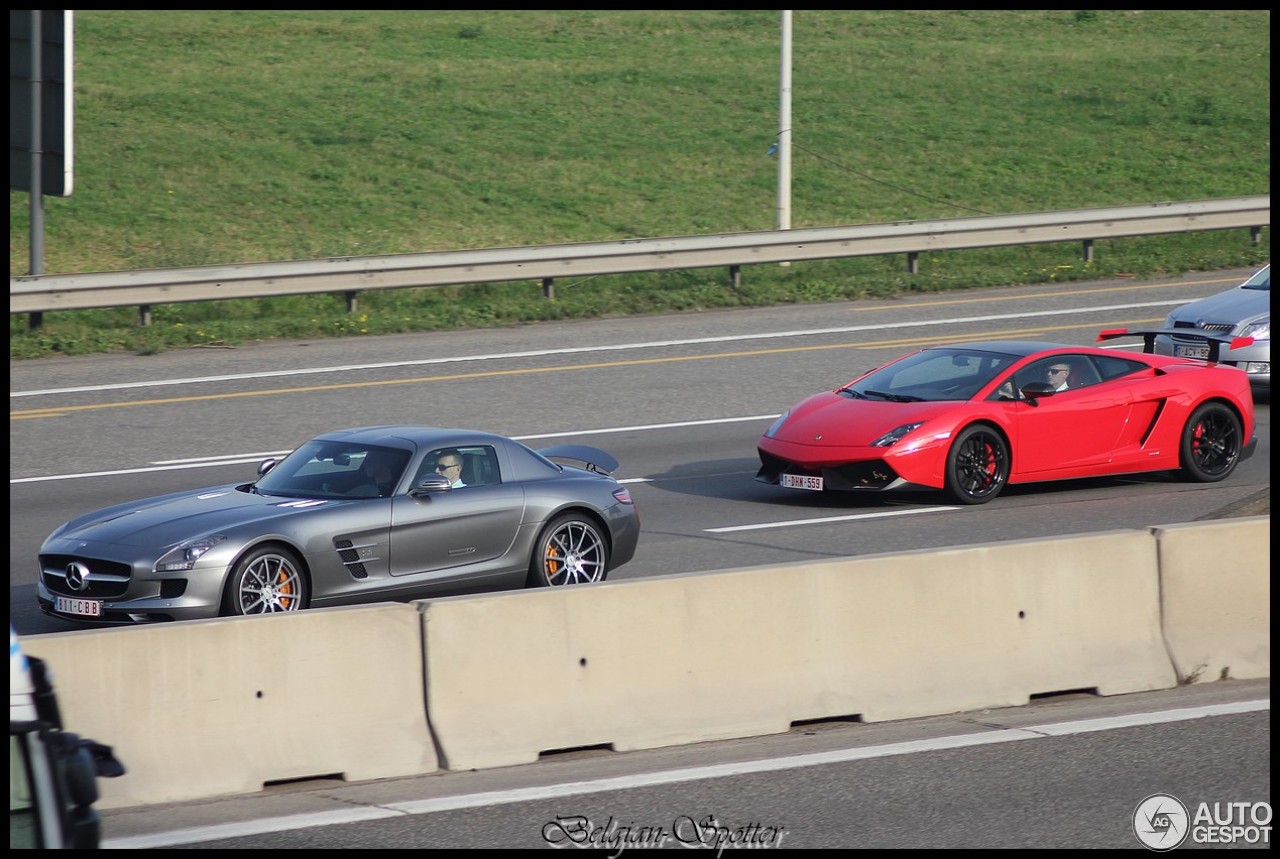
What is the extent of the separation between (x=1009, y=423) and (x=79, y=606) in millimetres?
7800

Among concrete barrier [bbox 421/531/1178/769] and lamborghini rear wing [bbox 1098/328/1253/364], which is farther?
lamborghini rear wing [bbox 1098/328/1253/364]

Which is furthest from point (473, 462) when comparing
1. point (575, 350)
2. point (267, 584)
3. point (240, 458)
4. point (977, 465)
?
point (575, 350)

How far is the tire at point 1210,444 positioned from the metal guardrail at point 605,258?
10234mm

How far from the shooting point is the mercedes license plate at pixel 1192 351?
17.5 m

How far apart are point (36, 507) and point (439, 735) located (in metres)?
7.49

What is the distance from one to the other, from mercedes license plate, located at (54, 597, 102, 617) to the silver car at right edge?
40.4ft

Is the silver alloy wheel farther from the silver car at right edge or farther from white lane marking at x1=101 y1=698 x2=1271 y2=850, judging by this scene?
the silver car at right edge

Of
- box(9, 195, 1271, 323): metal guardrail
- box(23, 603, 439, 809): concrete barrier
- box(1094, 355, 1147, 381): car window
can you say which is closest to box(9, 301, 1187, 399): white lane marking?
box(9, 195, 1271, 323): metal guardrail

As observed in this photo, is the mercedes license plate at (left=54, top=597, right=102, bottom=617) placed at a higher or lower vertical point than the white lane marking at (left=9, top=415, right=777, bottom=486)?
lower

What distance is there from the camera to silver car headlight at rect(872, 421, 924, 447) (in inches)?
527

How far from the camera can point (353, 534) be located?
1027 centimetres


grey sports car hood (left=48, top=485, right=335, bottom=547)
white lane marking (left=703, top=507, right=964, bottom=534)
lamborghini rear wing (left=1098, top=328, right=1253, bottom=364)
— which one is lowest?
white lane marking (left=703, top=507, right=964, bottom=534)

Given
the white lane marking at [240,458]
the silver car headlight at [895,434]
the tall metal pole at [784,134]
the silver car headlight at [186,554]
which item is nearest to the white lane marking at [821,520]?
the silver car headlight at [895,434]

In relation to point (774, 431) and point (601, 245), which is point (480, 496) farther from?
point (601, 245)
